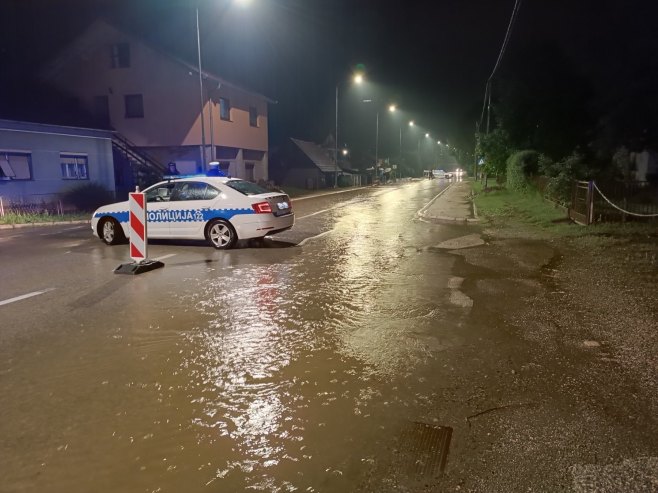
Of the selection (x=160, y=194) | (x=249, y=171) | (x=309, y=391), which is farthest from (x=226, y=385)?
(x=249, y=171)

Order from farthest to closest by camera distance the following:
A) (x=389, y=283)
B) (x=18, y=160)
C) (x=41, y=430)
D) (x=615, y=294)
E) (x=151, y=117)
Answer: (x=151, y=117) < (x=18, y=160) < (x=389, y=283) < (x=615, y=294) < (x=41, y=430)

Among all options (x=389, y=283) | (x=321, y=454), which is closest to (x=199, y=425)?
(x=321, y=454)

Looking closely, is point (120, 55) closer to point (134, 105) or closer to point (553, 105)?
point (134, 105)

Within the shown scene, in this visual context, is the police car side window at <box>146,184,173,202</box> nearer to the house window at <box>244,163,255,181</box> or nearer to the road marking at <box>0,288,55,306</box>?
the road marking at <box>0,288,55,306</box>

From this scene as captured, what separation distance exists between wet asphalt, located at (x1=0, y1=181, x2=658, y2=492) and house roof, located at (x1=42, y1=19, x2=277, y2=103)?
25.9m

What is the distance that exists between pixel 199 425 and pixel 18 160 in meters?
23.5

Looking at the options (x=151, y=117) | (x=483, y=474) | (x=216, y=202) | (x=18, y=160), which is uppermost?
(x=151, y=117)

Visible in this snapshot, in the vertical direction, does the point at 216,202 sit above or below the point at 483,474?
above

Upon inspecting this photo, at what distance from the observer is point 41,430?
3447mm

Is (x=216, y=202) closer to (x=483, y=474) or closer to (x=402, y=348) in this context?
(x=402, y=348)

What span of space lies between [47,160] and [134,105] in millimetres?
9426

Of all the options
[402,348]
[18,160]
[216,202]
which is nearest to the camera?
[402,348]

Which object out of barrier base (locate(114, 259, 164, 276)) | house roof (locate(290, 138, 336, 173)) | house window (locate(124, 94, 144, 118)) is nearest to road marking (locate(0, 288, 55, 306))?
barrier base (locate(114, 259, 164, 276))

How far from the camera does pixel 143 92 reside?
3116cm
